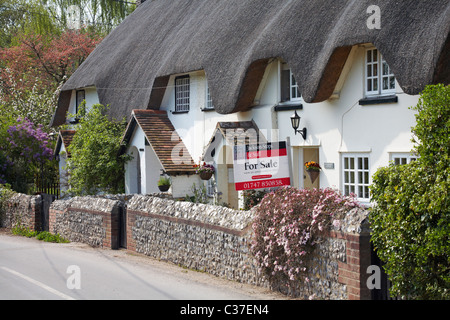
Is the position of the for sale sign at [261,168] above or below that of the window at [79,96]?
below

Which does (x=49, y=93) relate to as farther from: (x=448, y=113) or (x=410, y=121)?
(x=448, y=113)

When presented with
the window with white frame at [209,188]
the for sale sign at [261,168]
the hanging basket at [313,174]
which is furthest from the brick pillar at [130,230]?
the window with white frame at [209,188]

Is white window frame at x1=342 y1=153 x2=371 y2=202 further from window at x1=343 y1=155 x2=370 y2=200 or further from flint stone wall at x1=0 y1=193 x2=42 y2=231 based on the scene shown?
flint stone wall at x1=0 y1=193 x2=42 y2=231

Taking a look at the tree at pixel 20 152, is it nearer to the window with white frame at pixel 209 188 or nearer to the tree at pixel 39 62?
the tree at pixel 39 62

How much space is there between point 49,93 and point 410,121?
2362 cm

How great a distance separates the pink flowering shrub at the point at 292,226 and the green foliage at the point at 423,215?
1127mm

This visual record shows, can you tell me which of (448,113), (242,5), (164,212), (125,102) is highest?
(242,5)

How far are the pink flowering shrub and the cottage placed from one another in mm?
4454

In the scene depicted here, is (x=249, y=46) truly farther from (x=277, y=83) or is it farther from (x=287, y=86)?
(x=287, y=86)

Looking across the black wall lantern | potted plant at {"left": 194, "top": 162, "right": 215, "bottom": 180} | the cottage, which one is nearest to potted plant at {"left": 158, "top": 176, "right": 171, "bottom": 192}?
the cottage

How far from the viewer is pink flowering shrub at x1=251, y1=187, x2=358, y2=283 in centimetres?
817

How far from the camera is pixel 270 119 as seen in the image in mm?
16109

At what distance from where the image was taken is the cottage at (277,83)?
39.9 ft

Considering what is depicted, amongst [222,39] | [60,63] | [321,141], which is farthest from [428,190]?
[60,63]
